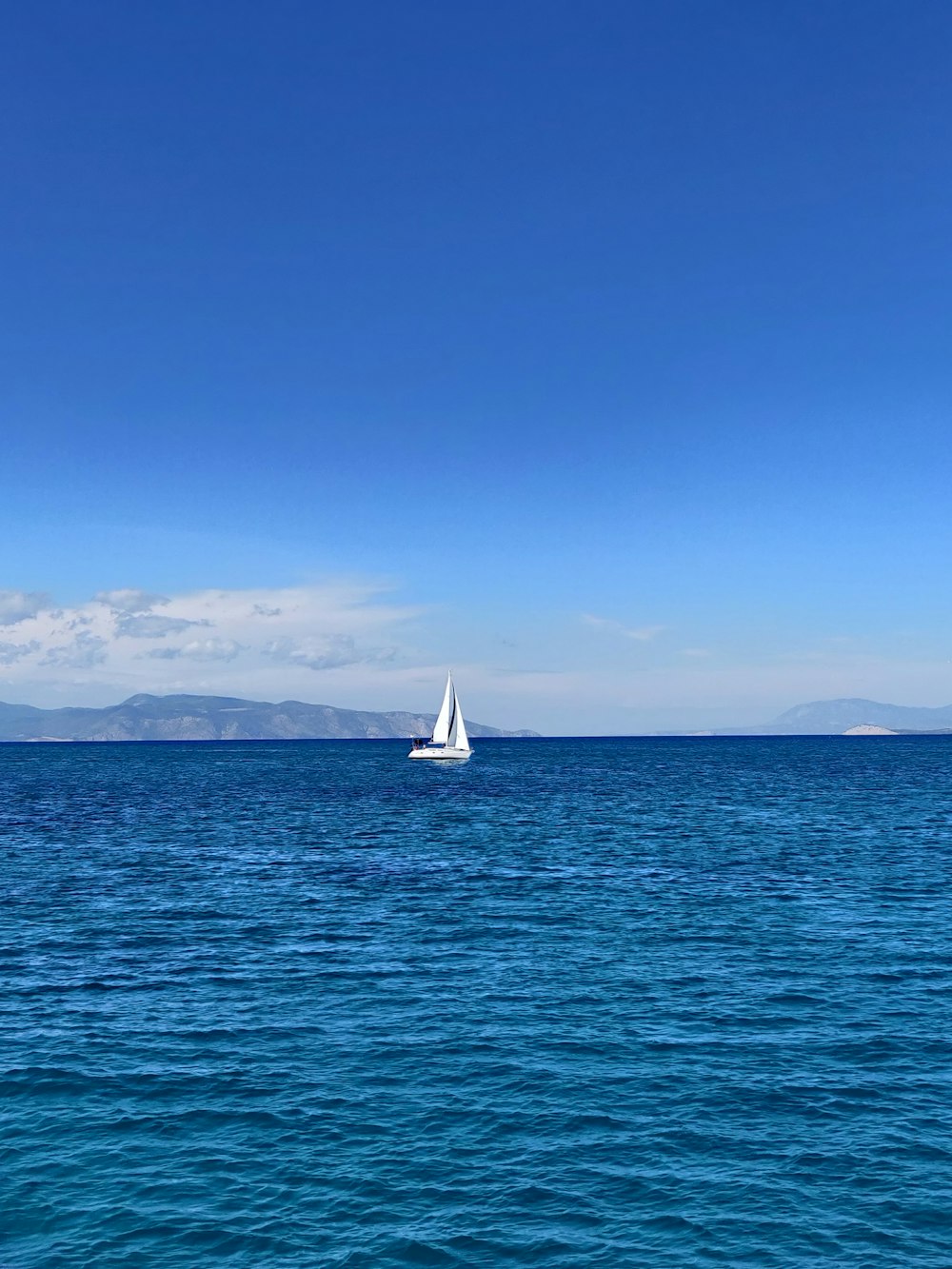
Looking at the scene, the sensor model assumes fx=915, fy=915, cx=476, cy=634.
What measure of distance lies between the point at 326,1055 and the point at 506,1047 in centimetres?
632

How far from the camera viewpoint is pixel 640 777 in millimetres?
185125

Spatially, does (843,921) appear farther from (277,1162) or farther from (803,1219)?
(277,1162)

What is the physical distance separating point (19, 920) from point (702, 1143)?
41733mm

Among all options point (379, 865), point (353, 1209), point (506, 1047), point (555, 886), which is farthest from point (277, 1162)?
point (379, 865)

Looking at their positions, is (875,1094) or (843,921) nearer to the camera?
(875,1094)

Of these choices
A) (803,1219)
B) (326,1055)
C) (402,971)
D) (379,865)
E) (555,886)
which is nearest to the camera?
(803,1219)

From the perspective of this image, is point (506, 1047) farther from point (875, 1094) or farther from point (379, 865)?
point (379, 865)

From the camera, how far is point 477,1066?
3088cm

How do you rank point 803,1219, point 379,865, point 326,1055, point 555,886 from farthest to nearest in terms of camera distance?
1. point 379,865
2. point 555,886
3. point 326,1055
4. point 803,1219

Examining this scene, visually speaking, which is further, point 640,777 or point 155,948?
point 640,777

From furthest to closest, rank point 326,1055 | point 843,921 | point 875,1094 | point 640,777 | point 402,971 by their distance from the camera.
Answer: point 640,777 → point 843,921 → point 402,971 → point 326,1055 → point 875,1094

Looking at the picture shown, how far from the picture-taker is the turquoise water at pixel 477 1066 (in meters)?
22.0

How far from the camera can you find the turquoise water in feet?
72.2

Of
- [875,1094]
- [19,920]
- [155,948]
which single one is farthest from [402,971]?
[19,920]
